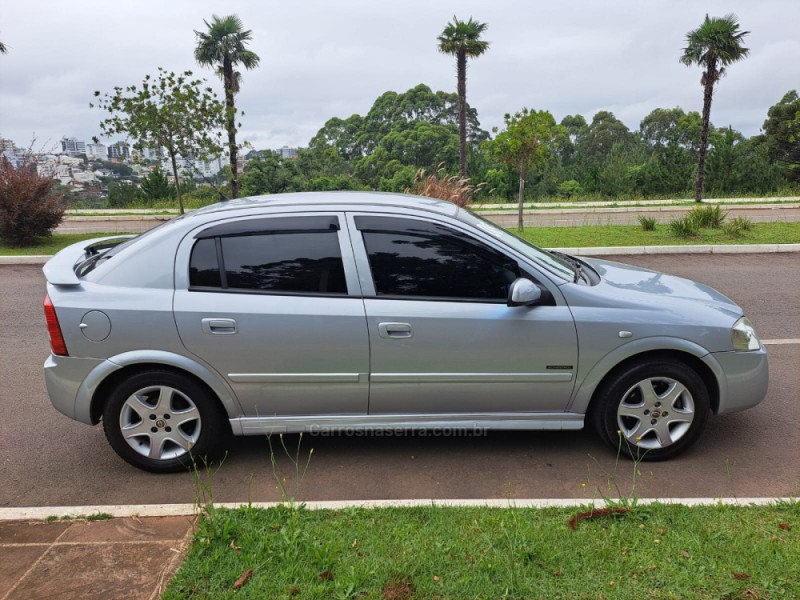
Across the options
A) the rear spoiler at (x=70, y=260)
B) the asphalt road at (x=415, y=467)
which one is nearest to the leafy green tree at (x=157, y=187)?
the rear spoiler at (x=70, y=260)

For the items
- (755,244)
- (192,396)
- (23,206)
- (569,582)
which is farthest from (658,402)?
(23,206)

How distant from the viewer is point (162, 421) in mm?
3883

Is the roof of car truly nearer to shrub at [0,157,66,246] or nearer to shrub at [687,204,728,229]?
shrub at [0,157,66,246]

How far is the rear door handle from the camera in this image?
3779 millimetres

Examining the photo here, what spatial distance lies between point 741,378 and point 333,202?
112 inches

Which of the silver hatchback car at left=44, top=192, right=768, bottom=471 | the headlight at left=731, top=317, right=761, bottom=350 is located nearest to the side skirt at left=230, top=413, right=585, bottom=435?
the silver hatchback car at left=44, top=192, right=768, bottom=471

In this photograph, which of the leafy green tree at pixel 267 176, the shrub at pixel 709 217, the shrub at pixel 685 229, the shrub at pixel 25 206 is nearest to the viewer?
the shrub at pixel 25 206

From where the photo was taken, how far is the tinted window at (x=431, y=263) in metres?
3.88

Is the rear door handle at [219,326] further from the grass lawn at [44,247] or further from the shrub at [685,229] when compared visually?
the shrub at [685,229]

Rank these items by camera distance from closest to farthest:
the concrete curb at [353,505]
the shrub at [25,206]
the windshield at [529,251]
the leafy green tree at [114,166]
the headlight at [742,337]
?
the concrete curb at [353,505], the headlight at [742,337], the windshield at [529,251], the shrub at [25,206], the leafy green tree at [114,166]

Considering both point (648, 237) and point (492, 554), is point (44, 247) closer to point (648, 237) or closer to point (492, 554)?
point (648, 237)

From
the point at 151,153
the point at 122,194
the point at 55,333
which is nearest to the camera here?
the point at 55,333

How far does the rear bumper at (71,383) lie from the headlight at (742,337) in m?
3.89

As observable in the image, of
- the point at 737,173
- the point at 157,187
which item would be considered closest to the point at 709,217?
the point at 737,173
